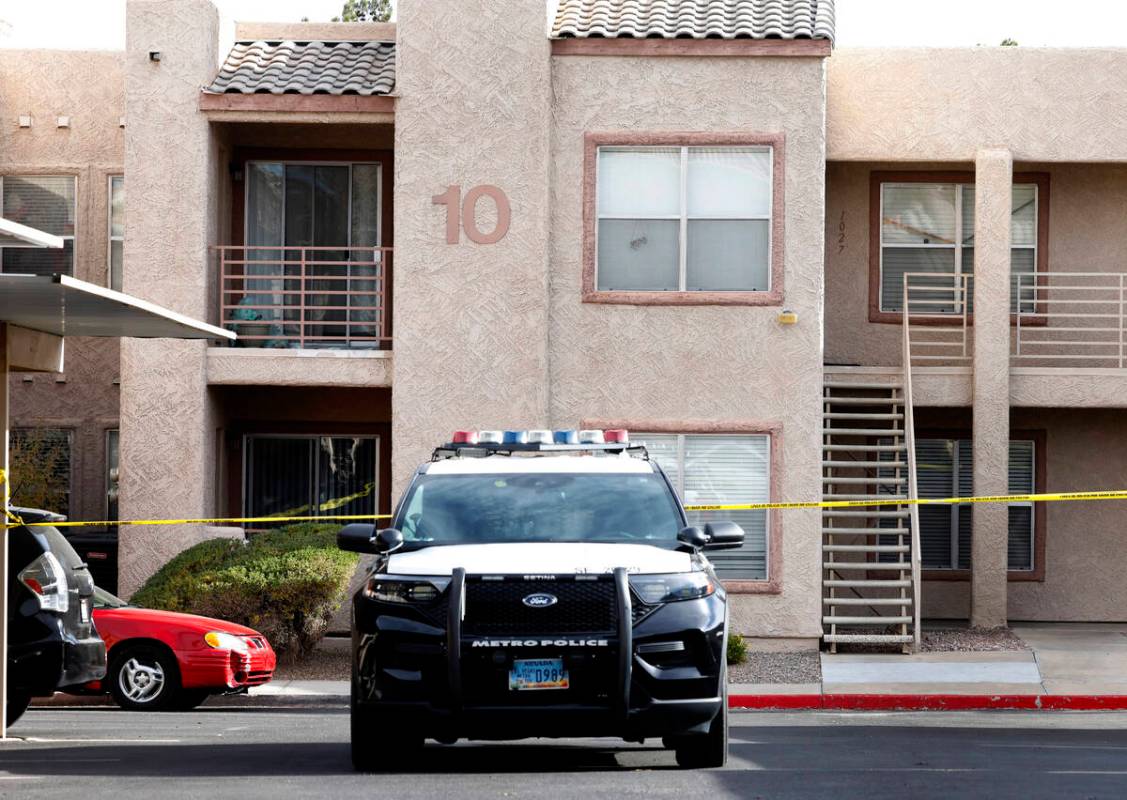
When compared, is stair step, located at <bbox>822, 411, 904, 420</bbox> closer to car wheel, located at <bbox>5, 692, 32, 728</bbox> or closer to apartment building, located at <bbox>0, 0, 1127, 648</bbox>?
apartment building, located at <bbox>0, 0, 1127, 648</bbox>

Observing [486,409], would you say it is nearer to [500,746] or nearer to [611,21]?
[611,21]

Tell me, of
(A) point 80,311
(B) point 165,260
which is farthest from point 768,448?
(A) point 80,311

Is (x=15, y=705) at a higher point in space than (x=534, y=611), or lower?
lower

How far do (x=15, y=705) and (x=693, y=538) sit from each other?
5434 mm

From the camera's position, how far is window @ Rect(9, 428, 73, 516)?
70.0 ft

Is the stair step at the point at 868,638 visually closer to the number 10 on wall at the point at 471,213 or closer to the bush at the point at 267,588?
the bush at the point at 267,588

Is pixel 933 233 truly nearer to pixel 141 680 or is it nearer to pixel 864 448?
pixel 864 448

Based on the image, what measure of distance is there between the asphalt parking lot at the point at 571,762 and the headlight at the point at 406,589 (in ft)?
3.19

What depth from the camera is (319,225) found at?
70.5 ft

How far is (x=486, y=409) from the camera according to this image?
19.3m

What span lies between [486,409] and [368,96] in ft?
11.7

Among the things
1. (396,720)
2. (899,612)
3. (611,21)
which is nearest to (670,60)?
(611,21)

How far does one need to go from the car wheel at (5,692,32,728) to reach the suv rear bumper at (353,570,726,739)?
4.25 metres

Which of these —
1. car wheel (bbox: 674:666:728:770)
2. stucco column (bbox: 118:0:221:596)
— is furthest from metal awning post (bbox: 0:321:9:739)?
stucco column (bbox: 118:0:221:596)
